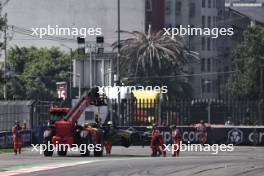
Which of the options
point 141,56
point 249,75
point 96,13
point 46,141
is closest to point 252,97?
point 249,75

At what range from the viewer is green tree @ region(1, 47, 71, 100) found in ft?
300

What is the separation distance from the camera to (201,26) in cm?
10244

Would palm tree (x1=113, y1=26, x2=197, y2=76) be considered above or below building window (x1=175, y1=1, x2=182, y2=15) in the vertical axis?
below

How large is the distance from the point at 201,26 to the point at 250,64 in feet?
68.3

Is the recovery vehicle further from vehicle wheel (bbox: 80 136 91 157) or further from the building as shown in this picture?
the building

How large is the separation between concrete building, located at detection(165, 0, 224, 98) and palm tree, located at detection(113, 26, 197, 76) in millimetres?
15062

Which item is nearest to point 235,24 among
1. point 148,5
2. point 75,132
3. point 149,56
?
point 148,5

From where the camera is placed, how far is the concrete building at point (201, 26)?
103 meters

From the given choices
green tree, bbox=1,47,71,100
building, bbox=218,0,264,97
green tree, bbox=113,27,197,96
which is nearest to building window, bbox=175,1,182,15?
building, bbox=218,0,264,97

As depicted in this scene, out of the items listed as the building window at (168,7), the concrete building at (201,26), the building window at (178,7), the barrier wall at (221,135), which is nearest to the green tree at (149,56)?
the concrete building at (201,26)

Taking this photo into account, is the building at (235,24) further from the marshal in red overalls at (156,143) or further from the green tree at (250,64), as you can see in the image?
the marshal in red overalls at (156,143)

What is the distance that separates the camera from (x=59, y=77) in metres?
91.8

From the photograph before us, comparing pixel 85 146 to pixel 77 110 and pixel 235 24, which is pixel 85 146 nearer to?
pixel 77 110

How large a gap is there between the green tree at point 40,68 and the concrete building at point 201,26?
53.4 feet
